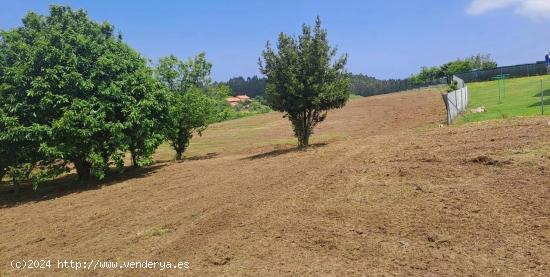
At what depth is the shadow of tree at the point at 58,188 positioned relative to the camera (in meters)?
16.8

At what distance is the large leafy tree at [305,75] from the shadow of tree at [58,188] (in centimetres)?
612

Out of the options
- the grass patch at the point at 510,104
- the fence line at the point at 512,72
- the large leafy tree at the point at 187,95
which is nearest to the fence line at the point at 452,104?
the grass patch at the point at 510,104

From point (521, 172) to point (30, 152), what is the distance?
15492mm

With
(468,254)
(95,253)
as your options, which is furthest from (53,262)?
(468,254)

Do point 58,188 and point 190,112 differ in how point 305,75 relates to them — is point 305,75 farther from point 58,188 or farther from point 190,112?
point 58,188

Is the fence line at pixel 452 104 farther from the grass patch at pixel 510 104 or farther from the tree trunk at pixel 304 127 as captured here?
the tree trunk at pixel 304 127

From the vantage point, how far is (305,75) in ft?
61.4

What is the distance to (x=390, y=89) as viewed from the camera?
119750mm

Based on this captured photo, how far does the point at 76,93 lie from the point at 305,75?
8.47m

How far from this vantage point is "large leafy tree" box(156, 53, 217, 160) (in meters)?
23.6

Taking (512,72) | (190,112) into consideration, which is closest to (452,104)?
(190,112)

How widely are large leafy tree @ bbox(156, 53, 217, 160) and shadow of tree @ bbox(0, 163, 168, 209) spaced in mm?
3368

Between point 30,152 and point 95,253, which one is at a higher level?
point 30,152

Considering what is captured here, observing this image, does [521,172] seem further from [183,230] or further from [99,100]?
[99,100]
